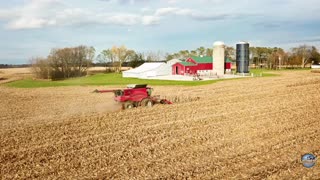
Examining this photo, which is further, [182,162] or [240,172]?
[182,162]

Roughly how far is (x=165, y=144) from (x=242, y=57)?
6047cm

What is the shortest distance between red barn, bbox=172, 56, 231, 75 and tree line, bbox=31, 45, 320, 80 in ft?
100

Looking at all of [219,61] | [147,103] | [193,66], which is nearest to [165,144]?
[147,103]

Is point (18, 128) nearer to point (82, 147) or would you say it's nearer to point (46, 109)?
point (82, 147)

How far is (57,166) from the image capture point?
401 inches

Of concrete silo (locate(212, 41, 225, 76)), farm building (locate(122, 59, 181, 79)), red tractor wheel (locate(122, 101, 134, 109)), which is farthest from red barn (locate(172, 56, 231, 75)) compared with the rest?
red tractor wheel (locate(122, 101, 134, 109))

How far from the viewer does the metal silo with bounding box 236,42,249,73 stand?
224 feet

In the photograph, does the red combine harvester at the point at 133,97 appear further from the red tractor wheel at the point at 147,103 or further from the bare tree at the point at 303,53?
the bare tree at the point at 303,53

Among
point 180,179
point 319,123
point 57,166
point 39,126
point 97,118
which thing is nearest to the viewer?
point 180,179

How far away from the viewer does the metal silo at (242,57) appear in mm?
68250

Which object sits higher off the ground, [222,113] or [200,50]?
[200,50]

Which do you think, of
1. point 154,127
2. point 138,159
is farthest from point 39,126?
point 138,159

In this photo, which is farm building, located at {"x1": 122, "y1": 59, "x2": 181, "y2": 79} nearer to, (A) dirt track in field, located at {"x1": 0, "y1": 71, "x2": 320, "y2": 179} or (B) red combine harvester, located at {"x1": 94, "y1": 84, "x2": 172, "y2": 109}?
(B) red combine harvester, located at {"x1": 94, "y1": 84, "x2": 172, "y2": 109}

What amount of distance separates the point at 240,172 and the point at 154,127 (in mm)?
6736
